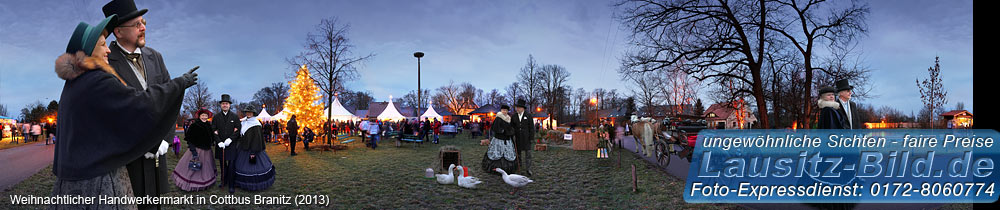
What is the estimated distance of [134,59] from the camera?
7.16 ft

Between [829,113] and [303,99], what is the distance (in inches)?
840

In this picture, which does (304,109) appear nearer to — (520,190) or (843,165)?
(520,190)

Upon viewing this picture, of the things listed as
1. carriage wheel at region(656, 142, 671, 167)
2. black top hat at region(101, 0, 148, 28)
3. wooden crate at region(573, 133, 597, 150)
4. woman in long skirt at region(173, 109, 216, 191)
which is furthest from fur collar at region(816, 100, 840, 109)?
wooden crate at region(573, 133, 597, 150)

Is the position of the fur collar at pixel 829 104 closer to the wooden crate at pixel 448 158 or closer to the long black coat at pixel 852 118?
the long black coat at pixel 852 118

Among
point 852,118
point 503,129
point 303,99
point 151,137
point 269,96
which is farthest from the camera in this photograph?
point 269,96

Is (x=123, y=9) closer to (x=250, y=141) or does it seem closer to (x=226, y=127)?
(x=250, y=141)

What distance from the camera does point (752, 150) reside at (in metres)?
6.54

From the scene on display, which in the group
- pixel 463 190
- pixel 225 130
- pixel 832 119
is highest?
pixel 832 119

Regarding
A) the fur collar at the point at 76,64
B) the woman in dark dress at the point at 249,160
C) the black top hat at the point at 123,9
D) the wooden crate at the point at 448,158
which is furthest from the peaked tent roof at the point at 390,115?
the fur collar at the point at 76,64

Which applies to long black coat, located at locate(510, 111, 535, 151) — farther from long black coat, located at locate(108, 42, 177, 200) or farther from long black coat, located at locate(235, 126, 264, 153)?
long black coat, located at locate(108, 42, 177, 200)

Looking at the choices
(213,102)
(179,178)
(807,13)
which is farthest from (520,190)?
(213,102)

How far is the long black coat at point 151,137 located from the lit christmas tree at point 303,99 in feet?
62.6

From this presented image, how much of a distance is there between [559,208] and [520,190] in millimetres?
1513

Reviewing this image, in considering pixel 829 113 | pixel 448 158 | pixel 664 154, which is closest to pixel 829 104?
pixel 829 113
